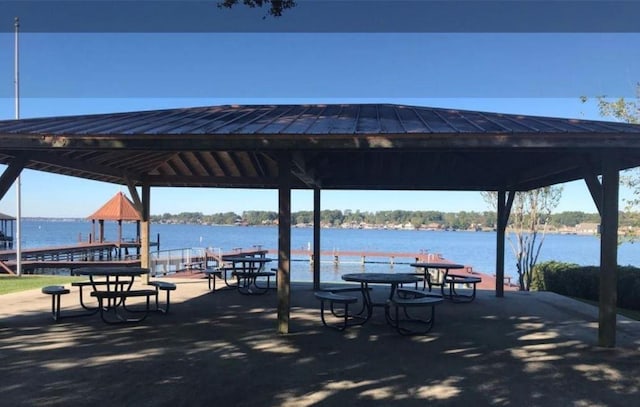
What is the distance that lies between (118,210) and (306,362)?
73.9 ft

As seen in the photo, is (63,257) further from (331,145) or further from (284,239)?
(331,145)

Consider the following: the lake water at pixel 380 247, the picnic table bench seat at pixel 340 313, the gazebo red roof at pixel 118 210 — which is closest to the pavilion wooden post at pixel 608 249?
the picnic table bench seat at pixel 340 313

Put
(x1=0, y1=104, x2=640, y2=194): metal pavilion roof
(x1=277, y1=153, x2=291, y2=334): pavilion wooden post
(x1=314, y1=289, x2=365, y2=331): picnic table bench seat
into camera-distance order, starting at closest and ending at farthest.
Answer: (x1=0, y1=104, x2=640, y2=194): metal pavilion roof, (x1=277, y1=153, x2=291, y2=334): pavilion wooden post, (x1=314, y1=289, x2=365, y2=331): picnic table bench seat

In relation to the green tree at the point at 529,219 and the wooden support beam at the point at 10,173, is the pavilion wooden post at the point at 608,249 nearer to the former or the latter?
the wooden support beam at the point at 10,173

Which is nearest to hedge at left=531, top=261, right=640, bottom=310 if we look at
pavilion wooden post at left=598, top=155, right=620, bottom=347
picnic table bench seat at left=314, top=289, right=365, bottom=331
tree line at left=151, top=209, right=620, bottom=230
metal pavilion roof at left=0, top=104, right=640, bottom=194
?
metal pavilion roof at left=0, top=104, right=640, bottom=194

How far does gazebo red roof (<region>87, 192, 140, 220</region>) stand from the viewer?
983 inches

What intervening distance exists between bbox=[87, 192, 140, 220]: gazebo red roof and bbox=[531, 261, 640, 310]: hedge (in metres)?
18.9

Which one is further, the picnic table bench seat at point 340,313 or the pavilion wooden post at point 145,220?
the pavilion wooden post at point 145,220

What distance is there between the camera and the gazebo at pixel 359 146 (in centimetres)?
551

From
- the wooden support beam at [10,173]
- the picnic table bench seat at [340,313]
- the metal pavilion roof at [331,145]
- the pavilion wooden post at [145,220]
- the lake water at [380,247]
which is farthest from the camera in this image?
the lake water at [380,247]

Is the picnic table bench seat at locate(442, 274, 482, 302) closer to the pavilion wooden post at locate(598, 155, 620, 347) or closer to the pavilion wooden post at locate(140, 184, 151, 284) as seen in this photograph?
the pavilion wooden post at locate(598, 155, 620, 347)

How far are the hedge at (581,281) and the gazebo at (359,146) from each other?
242 cm
